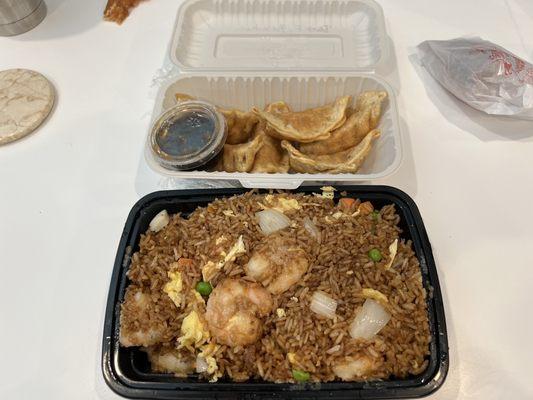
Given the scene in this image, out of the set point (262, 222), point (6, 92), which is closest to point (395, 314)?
point (262, 222)

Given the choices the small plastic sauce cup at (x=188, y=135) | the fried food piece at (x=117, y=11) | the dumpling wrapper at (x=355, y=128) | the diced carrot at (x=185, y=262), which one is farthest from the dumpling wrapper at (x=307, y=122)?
the fried food piece at (x=117, y=11)

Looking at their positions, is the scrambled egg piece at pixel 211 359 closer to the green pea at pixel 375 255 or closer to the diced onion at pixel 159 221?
the diced onion at pixel 159 221

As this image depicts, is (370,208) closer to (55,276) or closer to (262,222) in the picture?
(262,222)

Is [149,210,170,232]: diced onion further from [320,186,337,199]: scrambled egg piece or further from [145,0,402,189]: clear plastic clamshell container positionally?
[320,186,337,199]: scrambled egg piece

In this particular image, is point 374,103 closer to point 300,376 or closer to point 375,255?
point 375,255

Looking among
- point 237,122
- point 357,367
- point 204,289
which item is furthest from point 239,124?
point 357,367

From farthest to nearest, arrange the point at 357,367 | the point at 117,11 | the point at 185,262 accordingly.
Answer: the point at 117,11
the point at 185,262
the point at 357,367

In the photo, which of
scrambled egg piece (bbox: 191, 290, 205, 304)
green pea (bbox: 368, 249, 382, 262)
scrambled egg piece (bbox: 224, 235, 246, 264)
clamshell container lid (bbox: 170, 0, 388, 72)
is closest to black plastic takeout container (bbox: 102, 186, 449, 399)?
green pea (bbox: 368, 249, 382, 262)

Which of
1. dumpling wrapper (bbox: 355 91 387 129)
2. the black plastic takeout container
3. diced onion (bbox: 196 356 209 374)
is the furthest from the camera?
dumpling wrapper (bbox: 355 91 387 129)
